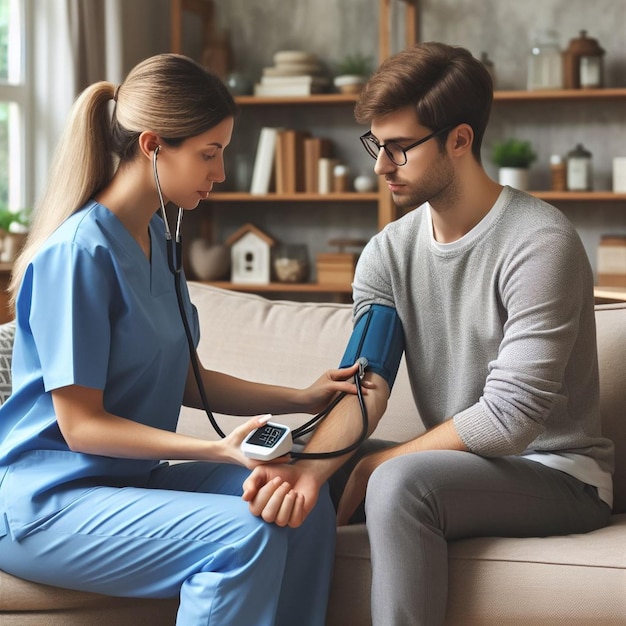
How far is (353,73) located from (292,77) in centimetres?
27

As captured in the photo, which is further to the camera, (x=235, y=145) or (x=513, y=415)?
(x=235, y=145)

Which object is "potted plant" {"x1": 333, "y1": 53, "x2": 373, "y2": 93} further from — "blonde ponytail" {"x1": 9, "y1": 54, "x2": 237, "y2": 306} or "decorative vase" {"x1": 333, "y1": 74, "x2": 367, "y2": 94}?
"blonde ponytail" {"x1": 9, "y1": 54, "x2": 237, "y2": 306}

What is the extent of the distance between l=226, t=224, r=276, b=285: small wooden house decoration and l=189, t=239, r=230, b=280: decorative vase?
46mm

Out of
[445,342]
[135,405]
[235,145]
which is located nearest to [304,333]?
[445,342]

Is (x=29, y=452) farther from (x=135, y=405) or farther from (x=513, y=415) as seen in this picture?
(x=513, y=415)

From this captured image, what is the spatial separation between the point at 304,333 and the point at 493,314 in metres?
0.64

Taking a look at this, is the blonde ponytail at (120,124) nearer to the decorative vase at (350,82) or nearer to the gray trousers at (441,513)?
the gray trousers at (441,513)

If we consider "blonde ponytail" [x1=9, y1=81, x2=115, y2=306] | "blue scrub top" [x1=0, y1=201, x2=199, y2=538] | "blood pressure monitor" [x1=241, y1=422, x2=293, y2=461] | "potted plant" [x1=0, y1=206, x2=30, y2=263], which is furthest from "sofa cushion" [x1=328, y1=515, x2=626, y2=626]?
"potted plant" [x1=0, y1=206, x2=30, y2=263]

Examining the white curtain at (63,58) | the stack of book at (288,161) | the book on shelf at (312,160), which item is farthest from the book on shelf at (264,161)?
the white curtain at (63,58)

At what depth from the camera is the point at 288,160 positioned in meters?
4.48

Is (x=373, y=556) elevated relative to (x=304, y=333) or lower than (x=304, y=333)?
lower

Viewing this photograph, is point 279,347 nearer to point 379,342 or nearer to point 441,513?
point 379,342

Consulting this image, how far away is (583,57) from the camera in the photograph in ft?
13.5

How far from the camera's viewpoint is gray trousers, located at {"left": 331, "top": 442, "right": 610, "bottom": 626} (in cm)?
153
